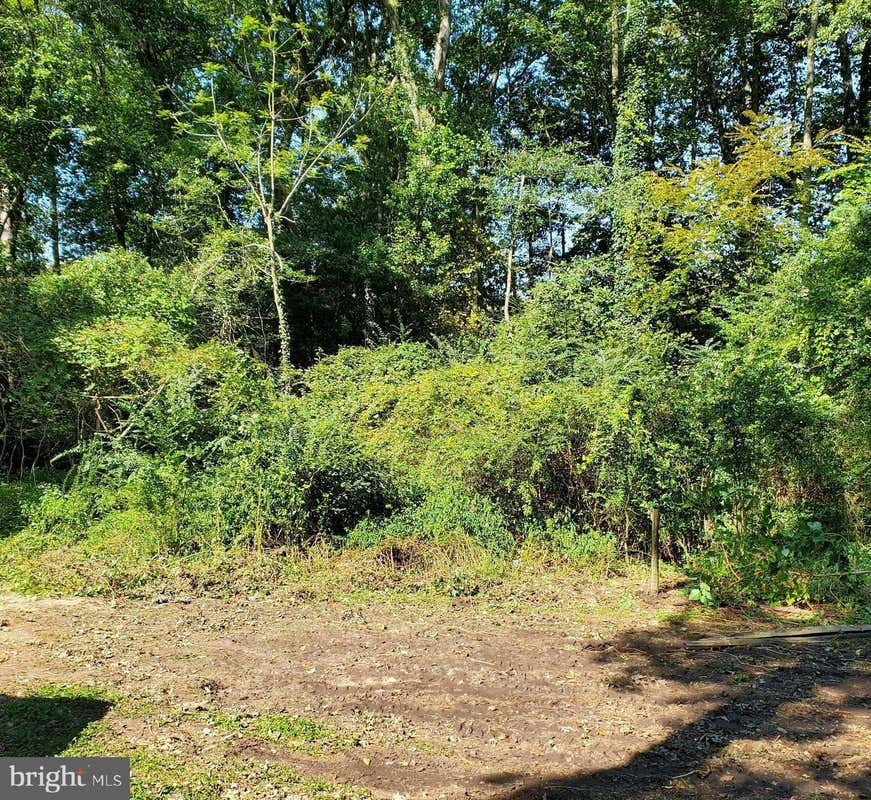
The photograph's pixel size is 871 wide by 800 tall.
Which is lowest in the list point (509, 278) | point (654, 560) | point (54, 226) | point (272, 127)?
point (654, 560)

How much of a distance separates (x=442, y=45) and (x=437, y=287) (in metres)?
8.35

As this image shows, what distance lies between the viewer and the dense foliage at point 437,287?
275 inches

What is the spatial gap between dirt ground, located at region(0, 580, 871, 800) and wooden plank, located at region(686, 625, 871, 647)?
0.11 m

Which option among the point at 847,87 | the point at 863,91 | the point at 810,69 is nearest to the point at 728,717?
the point at 810,69

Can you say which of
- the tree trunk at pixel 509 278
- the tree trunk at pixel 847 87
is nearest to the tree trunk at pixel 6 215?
the tree trunk at pixel 509 278

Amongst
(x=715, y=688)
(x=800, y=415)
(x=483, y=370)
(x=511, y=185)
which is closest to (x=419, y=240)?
(x=511, y=185)

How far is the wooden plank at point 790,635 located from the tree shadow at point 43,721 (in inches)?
172

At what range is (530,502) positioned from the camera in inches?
304

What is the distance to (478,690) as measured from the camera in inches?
165

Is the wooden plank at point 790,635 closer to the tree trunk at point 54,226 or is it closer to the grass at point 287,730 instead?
the grass at point 287,730

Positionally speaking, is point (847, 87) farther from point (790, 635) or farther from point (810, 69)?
point (790, 635)

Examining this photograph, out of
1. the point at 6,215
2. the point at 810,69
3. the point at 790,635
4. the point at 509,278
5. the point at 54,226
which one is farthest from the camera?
the point at 54,226

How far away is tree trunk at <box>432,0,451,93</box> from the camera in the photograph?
19844 millimetres

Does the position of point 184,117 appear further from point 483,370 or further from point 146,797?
point 146,797
